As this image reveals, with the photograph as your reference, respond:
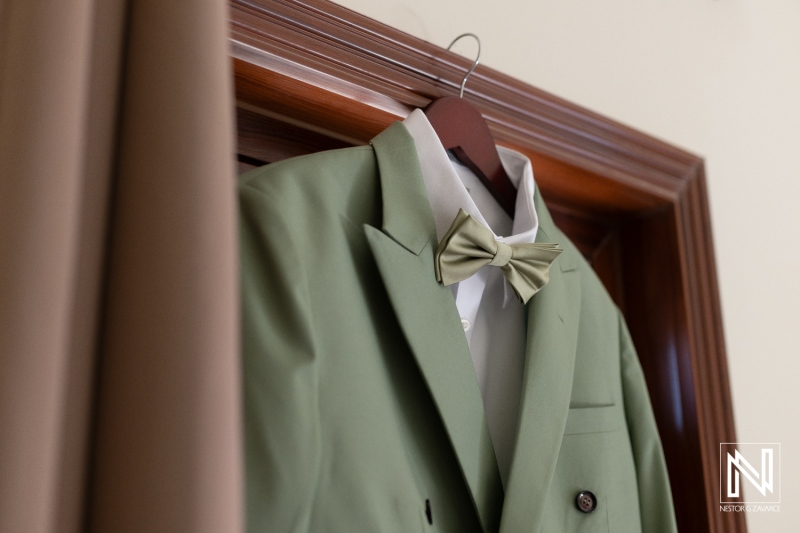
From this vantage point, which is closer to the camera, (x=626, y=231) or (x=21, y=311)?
(x=21, y=311)

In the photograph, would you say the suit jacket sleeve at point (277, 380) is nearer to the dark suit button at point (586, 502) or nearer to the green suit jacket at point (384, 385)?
the green suit jacket at point (384, 385)

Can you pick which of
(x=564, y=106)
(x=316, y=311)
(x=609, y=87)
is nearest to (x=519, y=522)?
(x=316, y=311)

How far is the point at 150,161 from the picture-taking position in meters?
0.43

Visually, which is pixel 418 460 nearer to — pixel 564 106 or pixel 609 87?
pixel 564 106

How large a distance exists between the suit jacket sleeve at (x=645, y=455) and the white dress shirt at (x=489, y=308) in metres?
0.21

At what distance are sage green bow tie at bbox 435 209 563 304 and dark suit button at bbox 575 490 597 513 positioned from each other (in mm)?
236

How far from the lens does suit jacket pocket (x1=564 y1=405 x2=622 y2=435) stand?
0.84m

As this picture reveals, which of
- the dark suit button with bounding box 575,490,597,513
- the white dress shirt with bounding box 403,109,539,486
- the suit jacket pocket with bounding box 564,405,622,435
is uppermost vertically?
the white dress shirt with bounding box 403,109,539,486

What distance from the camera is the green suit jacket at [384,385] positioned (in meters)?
0.59

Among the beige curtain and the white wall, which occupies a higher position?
the white wall

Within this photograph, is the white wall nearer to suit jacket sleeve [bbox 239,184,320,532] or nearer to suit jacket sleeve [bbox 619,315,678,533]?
suit jacket sleeve [bbox 619,315,678,533]

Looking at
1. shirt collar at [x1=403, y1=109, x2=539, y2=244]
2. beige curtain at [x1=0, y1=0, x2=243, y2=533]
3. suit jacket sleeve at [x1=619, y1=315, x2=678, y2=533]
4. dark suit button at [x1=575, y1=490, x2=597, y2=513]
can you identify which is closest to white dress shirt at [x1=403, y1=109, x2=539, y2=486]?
shirt collar at [x1=403, y1=109, x2=539, y2=244]

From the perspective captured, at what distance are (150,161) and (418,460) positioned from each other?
406mm

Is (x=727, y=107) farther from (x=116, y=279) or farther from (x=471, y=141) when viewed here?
(x=116, y=279)
